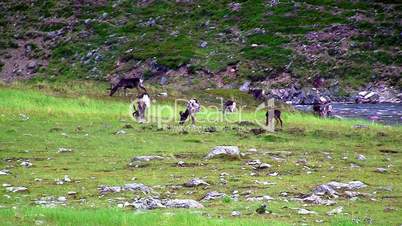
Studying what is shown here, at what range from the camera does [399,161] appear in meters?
29.2

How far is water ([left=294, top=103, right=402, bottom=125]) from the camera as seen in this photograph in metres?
59.6

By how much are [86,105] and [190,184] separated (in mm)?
28234

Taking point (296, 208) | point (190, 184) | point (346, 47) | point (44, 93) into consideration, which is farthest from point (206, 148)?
point (346, 47)

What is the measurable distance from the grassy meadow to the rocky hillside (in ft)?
130

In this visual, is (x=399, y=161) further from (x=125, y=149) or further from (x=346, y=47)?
(x=346, y=47)

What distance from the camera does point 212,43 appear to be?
103m

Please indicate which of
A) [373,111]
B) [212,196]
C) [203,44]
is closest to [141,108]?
[212,196]

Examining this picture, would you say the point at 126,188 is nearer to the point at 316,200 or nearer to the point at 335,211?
the point at 316,200

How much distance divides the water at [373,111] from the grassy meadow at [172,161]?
11.4 meters

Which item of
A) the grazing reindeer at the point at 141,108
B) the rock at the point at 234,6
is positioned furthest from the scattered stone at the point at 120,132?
the rock at the point at 234,6

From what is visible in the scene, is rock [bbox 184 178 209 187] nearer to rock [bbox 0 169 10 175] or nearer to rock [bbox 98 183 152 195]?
rock [bbox 98 183 152 195]

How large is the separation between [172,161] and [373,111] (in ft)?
141

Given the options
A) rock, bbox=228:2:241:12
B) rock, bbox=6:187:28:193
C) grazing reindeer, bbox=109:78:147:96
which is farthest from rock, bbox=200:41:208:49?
rock, bbox=6:187:28:193

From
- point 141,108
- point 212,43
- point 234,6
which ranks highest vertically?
point 234,6
